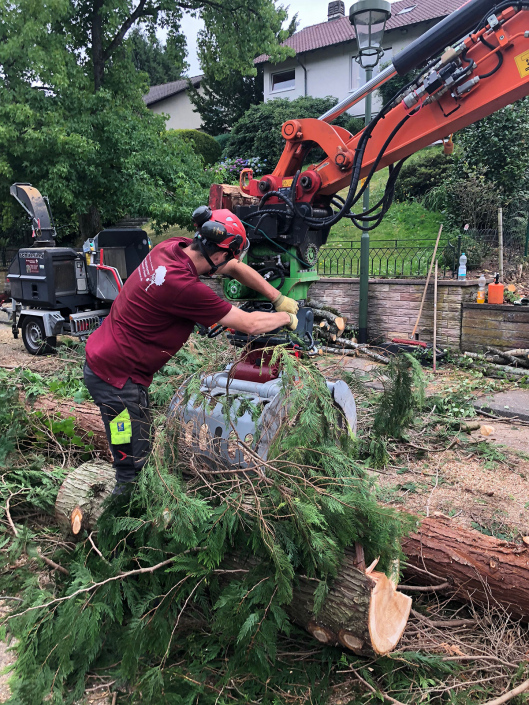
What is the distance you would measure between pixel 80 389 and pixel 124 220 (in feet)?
50.2

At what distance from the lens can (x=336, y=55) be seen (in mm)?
21859

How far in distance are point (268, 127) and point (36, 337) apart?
38.8 ft

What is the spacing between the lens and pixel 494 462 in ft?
14.1

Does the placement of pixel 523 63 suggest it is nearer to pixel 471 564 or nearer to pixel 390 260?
pixel 471 564

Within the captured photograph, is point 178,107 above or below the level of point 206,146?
above

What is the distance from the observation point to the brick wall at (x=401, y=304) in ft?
25.1

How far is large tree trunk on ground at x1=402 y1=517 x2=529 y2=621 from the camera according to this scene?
2.46 m

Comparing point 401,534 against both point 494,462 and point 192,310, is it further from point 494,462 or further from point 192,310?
point 494,462

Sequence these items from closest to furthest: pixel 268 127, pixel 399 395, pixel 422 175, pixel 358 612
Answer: pixel 358 612
pixel 399 395
pixel 422 175
pixel 268 127

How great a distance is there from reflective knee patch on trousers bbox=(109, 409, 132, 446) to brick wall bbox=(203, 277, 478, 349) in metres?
5.01

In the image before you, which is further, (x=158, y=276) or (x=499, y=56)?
(x=499, y=56)

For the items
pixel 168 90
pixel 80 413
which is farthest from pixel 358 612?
pixel 168 90

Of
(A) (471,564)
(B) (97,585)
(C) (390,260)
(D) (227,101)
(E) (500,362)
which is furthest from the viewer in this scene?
(D) (227,101)

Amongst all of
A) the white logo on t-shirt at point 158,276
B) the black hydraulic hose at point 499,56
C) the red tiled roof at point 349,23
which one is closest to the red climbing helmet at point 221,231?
the white logo on t-shirt at point 158,276
